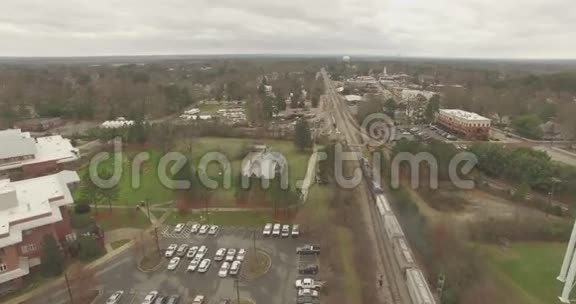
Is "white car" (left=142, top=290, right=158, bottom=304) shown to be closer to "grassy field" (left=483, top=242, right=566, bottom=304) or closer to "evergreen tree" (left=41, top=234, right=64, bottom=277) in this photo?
"evergreen tree" (left=41, top=234, right=64, bottom=277)

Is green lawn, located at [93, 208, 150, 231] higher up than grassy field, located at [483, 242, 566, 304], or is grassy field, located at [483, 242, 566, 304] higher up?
green lawn, located at [93, 208, 150, 231]

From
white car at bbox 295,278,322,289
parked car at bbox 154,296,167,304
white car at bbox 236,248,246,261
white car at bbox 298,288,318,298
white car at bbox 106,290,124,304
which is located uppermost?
white car at bbox 236,248,246,261

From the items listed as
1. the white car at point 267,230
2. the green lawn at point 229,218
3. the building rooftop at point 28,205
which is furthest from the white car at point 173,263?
the building rooftop at point 28,205

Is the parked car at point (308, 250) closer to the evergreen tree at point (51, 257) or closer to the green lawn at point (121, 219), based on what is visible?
the green lawn at point (121, 219)

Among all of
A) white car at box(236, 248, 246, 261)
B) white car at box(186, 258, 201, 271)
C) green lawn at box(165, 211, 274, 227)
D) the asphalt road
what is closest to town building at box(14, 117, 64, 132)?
green lawn at box(165, 211, 274, 227)

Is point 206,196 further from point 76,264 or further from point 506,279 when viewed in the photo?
point 506,279

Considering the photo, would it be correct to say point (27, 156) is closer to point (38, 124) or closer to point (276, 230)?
point (38, 124)

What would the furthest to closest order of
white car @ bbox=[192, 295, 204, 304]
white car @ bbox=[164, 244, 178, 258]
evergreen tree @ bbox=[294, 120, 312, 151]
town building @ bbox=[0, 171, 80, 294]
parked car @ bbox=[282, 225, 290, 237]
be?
evergreen tree @ bbox=[294, 120, 312, 151] → parked car @ bbox=[282, 225, 290, 237] → white car @ bbox=[164, 244, 178, 258] → town building @ bbox=[0, 171, 80, 294] → white car @ bbox=[192, 295, 204, 304]
